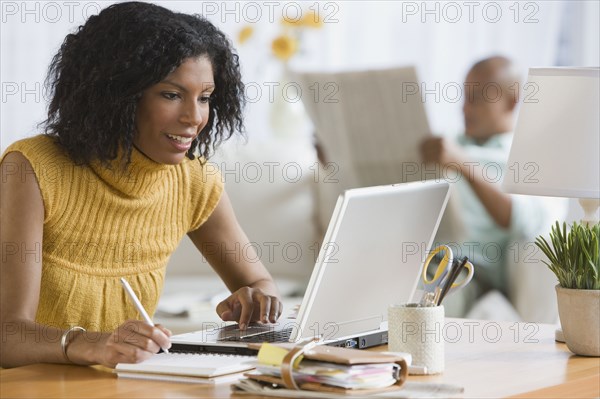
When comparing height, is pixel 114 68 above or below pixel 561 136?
above

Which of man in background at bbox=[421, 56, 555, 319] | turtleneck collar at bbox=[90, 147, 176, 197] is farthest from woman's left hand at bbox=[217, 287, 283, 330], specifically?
man in background at bbox=[421, 56, 555, 319]

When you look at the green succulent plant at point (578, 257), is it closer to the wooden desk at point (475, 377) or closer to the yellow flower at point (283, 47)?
the wooden desk at point (475, 377)

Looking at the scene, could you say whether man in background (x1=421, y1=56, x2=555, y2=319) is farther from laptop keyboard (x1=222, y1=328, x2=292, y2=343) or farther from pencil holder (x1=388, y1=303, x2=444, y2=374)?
pencil holder (x1=388, y1=303, x2=444, y2=374)

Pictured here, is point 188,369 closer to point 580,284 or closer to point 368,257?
point 368,257

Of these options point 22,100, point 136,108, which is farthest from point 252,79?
point 136,108

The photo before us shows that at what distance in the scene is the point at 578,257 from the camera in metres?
1.56

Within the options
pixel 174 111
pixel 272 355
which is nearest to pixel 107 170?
pixel 174 111

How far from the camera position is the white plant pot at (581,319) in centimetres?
156

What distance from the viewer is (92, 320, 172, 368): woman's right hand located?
1.41 m

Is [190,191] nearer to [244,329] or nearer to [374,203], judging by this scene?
[244,329]

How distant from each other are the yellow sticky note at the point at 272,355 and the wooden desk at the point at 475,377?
0.23 feet

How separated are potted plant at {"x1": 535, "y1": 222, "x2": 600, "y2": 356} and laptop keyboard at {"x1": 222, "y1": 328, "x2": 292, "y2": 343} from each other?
1.44 feet

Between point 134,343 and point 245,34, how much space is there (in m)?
2.84

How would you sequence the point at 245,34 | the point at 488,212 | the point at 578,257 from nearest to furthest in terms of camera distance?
1. the point at 578,257
2. the point at 488,212
3. the point at 245,34
